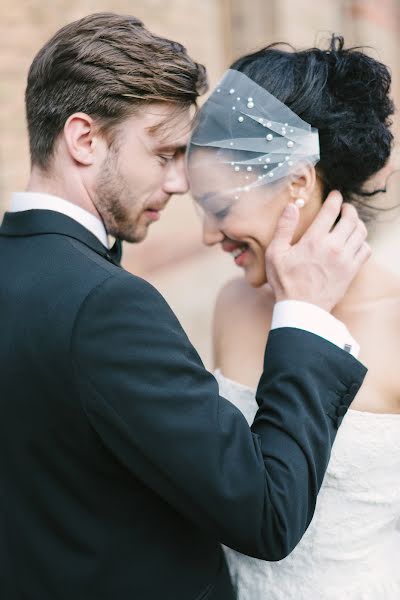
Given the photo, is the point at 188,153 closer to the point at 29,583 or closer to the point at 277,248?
the point at 277,248

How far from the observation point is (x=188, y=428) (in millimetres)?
1453

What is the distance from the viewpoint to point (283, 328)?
1739mm

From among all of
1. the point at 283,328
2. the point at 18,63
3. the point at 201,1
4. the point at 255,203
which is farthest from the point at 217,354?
the point at 201,1

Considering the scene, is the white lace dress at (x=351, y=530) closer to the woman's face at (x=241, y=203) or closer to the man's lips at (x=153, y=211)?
the woman's face at (x=241, y=203)

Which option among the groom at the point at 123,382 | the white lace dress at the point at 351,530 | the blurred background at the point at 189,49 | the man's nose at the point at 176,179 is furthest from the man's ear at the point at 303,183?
the white lace dress at the point at 351,530

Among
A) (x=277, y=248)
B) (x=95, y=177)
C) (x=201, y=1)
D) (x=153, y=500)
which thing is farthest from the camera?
(x=201, y=1)

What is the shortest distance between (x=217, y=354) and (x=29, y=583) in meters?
1.10

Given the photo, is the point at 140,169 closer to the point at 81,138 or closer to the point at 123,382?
the point at 81,138

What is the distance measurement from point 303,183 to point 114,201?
56 centimetres

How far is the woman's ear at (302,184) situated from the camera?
207 centimetres

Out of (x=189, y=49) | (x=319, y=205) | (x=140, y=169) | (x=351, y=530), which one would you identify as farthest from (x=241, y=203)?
(x=189, y=49)

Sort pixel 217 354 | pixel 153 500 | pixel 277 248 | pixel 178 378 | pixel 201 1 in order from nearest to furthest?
pixel 178 378 → pixel 153 500 → pixel 277 248 → pixel 217 354 → pixel 201 1

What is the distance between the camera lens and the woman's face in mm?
2080

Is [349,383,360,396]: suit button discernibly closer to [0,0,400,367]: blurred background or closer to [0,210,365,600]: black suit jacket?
[0,210,365,600]: black suit jacket
